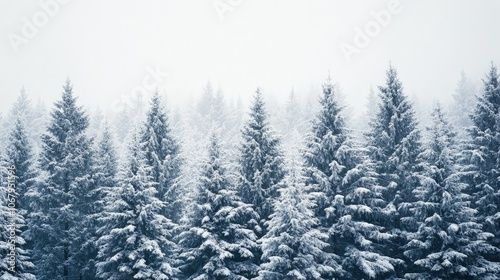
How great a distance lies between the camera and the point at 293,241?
20609mm

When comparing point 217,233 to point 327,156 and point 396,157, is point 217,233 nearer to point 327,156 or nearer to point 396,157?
point 327,156

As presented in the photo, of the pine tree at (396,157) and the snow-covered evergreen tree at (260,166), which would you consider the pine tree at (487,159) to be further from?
the snow-covered evergreen tree at (260,166)

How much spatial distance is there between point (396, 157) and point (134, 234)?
17653mm

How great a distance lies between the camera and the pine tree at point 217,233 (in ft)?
73.7

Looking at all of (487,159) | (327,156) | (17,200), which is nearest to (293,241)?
(327,156)

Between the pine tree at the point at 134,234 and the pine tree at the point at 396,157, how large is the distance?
48.0 feet

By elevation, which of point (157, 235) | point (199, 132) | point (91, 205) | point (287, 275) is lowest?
point (287, 275)

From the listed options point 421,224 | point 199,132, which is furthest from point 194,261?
point 199,132

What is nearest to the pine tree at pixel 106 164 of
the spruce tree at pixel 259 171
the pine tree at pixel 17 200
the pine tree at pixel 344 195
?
the pine tree at pixel 17 200

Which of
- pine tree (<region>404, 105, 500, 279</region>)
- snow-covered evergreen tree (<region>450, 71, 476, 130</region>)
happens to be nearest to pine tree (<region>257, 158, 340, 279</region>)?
pine tree (<region>404, 105, 500, 279</region>)

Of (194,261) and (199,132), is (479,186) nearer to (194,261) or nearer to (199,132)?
(194,261)

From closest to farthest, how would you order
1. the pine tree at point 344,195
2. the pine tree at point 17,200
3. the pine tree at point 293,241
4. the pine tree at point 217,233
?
the pine tree at point 293,241
the pine tree at point 17,200
the pine tree at point 344,195
the pine tree at point 217,233

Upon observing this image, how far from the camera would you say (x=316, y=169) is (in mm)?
23719

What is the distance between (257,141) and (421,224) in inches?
460
